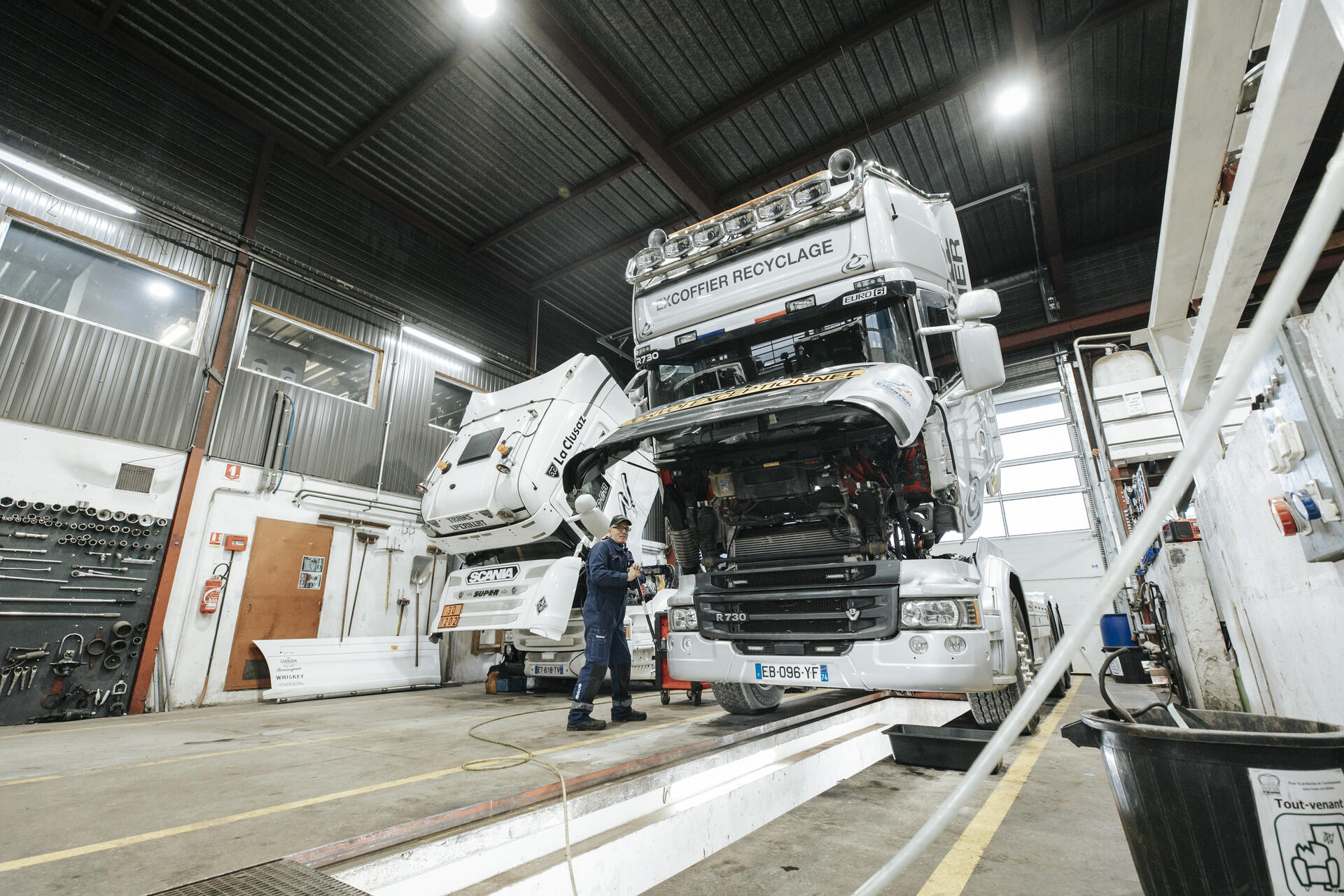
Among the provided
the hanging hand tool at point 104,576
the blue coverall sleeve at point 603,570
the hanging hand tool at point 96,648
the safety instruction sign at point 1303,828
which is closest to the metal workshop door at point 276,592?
the hanging hand tool at point 104,576

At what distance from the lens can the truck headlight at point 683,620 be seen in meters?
4.06

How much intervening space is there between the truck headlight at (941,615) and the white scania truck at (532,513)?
337cm

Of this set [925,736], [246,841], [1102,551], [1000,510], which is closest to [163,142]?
[246,841]

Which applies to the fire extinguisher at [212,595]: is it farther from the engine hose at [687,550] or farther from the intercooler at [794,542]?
the intercooler at [794,542]

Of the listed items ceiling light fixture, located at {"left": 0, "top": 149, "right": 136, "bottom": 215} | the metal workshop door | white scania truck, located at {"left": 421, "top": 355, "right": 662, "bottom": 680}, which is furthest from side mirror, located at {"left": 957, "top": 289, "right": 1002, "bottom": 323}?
ceiling light fixture, located at {"left": 0, "top": 149, "right": 136, "bottom": 215}

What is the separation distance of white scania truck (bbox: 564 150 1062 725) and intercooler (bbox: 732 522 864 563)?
10 millimetres

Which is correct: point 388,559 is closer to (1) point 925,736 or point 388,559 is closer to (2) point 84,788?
(2) point 84,788

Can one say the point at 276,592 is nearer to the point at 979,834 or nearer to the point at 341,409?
the point at 341,409

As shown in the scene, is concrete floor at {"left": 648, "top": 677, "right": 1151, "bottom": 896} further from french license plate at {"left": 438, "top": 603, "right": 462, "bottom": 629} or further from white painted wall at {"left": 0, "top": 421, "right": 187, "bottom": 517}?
white painted wall at {"left": 0, "top": 421, "right": 187, "bottom": 517}

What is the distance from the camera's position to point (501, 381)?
38.2 ft

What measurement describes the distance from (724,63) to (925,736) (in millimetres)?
8132

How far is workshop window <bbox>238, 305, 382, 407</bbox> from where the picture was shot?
850cm

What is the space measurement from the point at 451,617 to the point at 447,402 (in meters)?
5.21

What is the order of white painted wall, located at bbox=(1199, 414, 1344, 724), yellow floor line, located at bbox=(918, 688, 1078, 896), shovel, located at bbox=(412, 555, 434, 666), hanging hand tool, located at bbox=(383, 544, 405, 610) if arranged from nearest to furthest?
yellow floor line, located at bbox=(918, 688, 1078, 896) → white painted wall, located at bbox=(1199, 414, 1344, 724) → hanging hand tool, located at bbox=(383, 544, 405, 610) → shovel, located at bbox=(412, 555, 434, 666)
